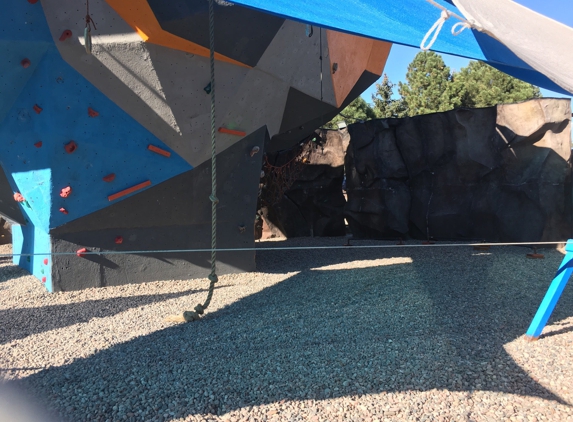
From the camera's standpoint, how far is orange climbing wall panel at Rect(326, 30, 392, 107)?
6.36 metres

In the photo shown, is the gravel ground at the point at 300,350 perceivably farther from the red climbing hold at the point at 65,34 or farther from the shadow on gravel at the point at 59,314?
the red climbing hold at the point at 65,34

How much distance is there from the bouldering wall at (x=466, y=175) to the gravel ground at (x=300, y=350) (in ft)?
8.75

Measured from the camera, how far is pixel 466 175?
856cm

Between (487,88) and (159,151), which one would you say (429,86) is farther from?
(159,151)

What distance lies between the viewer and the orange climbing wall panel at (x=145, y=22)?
4.21m

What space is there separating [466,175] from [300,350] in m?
6.64

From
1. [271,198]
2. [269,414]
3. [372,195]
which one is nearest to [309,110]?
[271,198]

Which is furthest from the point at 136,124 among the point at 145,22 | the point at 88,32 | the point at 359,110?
the point at 359,110

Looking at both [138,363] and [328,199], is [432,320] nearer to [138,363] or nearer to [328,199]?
[138,363]

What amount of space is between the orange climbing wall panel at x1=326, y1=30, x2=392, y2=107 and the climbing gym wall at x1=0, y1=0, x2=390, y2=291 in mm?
233

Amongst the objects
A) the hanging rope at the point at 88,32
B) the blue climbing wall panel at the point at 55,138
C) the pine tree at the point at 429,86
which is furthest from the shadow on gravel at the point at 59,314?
the pine tree at the point at 429,86

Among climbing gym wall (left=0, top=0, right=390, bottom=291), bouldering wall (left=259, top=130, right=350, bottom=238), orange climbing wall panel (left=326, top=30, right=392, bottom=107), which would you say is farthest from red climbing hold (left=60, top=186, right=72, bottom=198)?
bouldering wall (left=259, top=130, right=350, bottom=238)

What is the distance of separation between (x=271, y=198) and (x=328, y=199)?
3.20 meters

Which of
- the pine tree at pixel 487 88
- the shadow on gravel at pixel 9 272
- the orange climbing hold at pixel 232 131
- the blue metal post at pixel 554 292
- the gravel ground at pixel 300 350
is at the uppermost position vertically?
the pine tree at pixel 487 88
